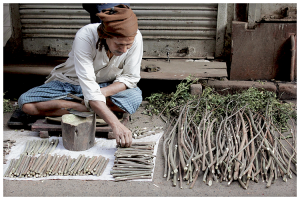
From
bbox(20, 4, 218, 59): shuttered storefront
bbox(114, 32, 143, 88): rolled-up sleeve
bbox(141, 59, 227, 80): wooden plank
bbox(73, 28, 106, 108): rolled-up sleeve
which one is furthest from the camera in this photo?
bbox(20, 4, 218, 59): shuttered storefront

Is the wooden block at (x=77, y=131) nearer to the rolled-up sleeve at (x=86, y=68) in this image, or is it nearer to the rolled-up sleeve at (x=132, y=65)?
the rolled-up sleeve at (x=86, y=68)

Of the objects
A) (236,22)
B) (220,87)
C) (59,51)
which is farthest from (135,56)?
(59,51)

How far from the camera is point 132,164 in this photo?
9.24 ft

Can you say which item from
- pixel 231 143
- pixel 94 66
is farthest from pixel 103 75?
pixel 231 143

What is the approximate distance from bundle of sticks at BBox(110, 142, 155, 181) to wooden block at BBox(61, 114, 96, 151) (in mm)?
450

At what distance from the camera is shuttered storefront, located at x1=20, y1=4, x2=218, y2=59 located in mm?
5523

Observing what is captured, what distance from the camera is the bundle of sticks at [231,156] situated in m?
2.67

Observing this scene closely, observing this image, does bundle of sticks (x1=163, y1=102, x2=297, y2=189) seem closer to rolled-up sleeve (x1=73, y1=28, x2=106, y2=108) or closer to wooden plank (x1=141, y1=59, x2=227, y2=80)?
rolled-up sleeve (x1=73, y1=28, x2=106, y2=108)

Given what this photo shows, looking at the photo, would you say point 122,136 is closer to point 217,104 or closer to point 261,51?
point 217,104

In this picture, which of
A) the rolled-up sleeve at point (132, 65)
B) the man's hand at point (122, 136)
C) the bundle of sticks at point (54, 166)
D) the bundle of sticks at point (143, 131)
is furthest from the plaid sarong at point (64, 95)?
the bundle of sticks at point (54, 166)

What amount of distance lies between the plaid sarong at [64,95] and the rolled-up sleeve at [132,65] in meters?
0.13

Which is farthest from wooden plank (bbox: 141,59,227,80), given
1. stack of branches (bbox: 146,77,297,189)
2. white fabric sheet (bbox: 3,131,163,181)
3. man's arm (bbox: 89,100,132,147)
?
man's arm (bbox: 89,100,132,147)

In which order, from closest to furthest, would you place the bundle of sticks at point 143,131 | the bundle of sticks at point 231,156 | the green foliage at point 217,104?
the bundle of sticks at point 231,156 < the bundle of sticks at point 143,131 < the green foliage at point 217,104

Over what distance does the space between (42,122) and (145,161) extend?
1526 millimetres
